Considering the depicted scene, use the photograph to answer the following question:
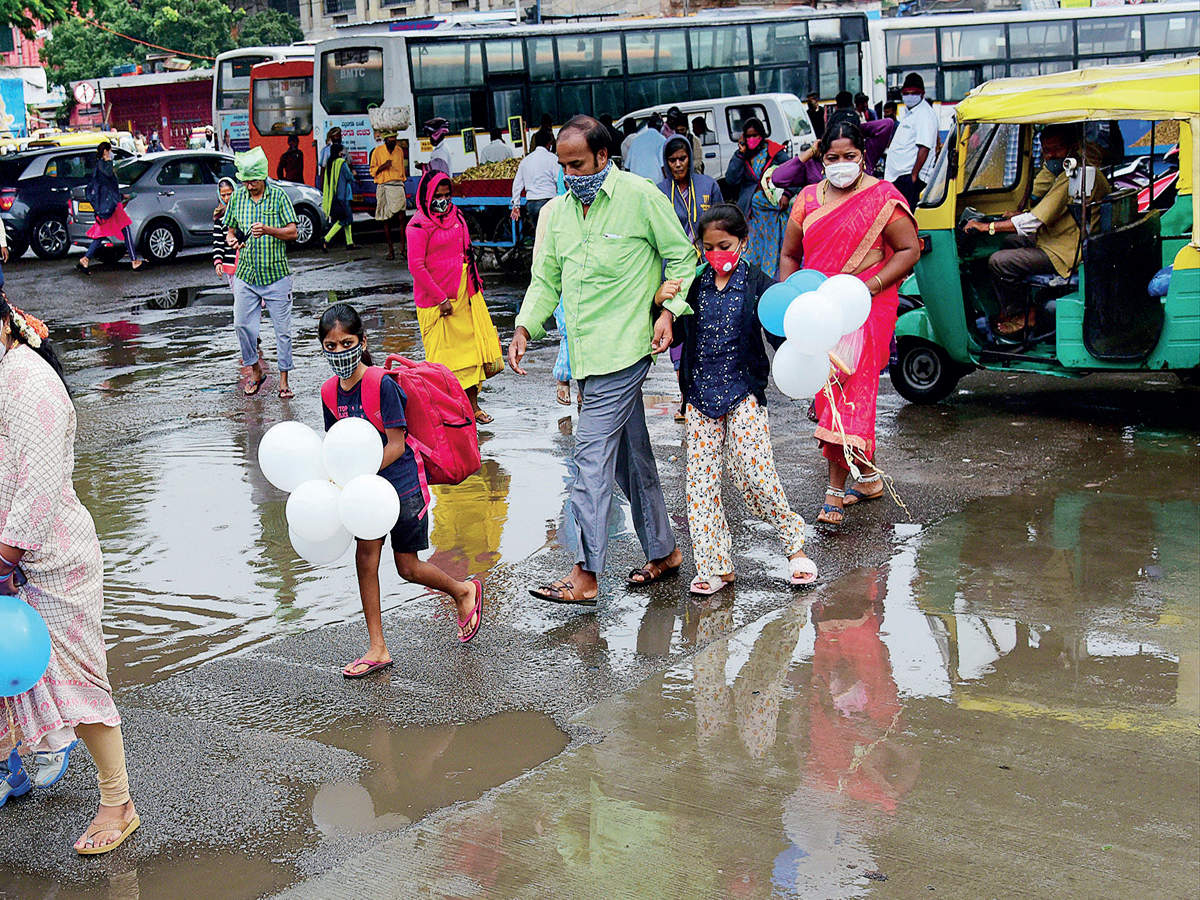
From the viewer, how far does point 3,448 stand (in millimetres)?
3551

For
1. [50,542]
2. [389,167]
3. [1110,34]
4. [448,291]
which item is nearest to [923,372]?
[448,291]

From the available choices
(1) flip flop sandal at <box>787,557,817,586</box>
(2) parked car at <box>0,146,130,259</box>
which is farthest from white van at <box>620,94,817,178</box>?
(1) flip flop sandal at <box>787,557,817,586</box>

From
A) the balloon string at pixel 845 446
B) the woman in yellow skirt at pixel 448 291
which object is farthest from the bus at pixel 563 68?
the balloon string at pixel 845 446

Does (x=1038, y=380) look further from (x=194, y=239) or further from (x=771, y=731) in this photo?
(x=194, y=239)

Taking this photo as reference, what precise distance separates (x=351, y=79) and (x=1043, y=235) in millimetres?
17457

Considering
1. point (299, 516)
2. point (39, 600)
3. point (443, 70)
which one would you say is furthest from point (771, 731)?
point (443, 70)

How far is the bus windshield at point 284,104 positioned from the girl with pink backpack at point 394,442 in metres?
22.7

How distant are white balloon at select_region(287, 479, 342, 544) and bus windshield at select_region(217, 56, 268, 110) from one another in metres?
28.4

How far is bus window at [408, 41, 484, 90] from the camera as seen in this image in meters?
22.9

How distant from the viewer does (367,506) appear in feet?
14.2

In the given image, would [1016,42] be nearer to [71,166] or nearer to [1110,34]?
[1110,34]

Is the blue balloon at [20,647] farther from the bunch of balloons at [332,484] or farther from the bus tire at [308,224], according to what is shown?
the bus tire at [308,224]

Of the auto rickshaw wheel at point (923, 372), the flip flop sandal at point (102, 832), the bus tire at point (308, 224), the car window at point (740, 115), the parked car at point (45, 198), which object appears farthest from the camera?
the parked car at point (45, 198)

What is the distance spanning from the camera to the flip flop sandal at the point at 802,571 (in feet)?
18.1
